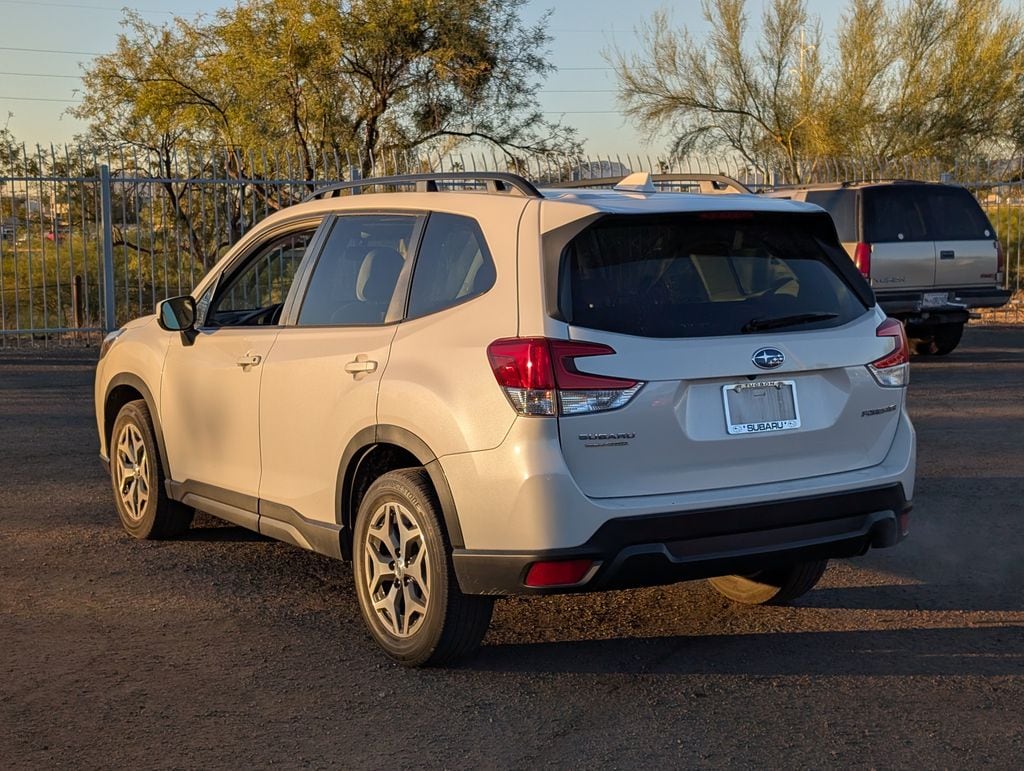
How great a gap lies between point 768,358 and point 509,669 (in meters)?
1.52

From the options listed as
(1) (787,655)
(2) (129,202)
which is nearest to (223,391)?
(1) (787,655)

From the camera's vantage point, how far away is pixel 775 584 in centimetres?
586

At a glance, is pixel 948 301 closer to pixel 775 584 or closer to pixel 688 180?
pixel 688 180

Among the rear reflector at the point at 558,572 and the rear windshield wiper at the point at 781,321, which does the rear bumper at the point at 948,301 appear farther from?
the rear reflector at the point at 558,572

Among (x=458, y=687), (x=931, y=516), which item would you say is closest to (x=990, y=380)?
(x=931, y=516)

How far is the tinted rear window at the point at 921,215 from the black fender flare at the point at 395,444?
36.3 feet

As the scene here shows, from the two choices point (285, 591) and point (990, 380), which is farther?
point (990, 380)

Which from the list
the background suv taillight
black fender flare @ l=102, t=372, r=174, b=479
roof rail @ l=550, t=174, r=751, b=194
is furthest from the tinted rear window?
the background suv taillight

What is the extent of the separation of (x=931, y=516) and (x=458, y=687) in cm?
389

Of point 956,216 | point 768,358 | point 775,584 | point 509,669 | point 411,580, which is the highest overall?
point 956,216

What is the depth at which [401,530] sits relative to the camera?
5055 mm

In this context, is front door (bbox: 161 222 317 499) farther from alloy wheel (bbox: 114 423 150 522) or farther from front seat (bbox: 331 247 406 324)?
front seat (bbox: 331 247 406 324)

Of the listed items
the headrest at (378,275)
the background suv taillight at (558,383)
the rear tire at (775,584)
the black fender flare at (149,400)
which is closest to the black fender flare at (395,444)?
the background suv taillight at (558,383)

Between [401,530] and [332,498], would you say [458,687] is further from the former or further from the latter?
[332,498]
